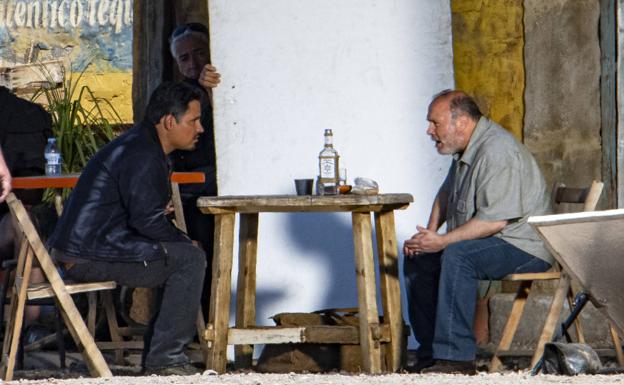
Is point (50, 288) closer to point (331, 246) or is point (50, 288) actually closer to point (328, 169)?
point (328, 169)

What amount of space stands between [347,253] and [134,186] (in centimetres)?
126

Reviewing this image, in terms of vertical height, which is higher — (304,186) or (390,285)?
(304,186)

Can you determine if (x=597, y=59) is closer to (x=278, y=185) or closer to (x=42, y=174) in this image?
(x=278, y=185)

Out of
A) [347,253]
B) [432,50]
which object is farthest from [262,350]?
[432,50]

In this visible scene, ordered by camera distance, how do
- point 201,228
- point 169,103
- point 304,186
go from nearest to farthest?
point 304,186
point 169,103
point 201,228

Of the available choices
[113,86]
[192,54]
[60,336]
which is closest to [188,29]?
[192,54]

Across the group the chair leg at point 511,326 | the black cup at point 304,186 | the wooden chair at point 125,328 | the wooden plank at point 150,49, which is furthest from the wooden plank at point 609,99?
the wooden plank at point 150,49

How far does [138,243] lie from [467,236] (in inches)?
54.1

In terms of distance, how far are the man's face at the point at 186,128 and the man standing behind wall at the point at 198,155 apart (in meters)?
1.01

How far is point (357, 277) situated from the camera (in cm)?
614

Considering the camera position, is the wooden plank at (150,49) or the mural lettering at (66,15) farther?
the mural lettering at (66,15)

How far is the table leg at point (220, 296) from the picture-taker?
619 cm

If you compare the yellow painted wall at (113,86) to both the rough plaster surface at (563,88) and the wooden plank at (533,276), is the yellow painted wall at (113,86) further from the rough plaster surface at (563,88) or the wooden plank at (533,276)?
the wooden plank at (533,276)

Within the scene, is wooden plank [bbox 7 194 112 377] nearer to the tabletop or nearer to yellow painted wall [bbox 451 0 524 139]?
the tabletop
